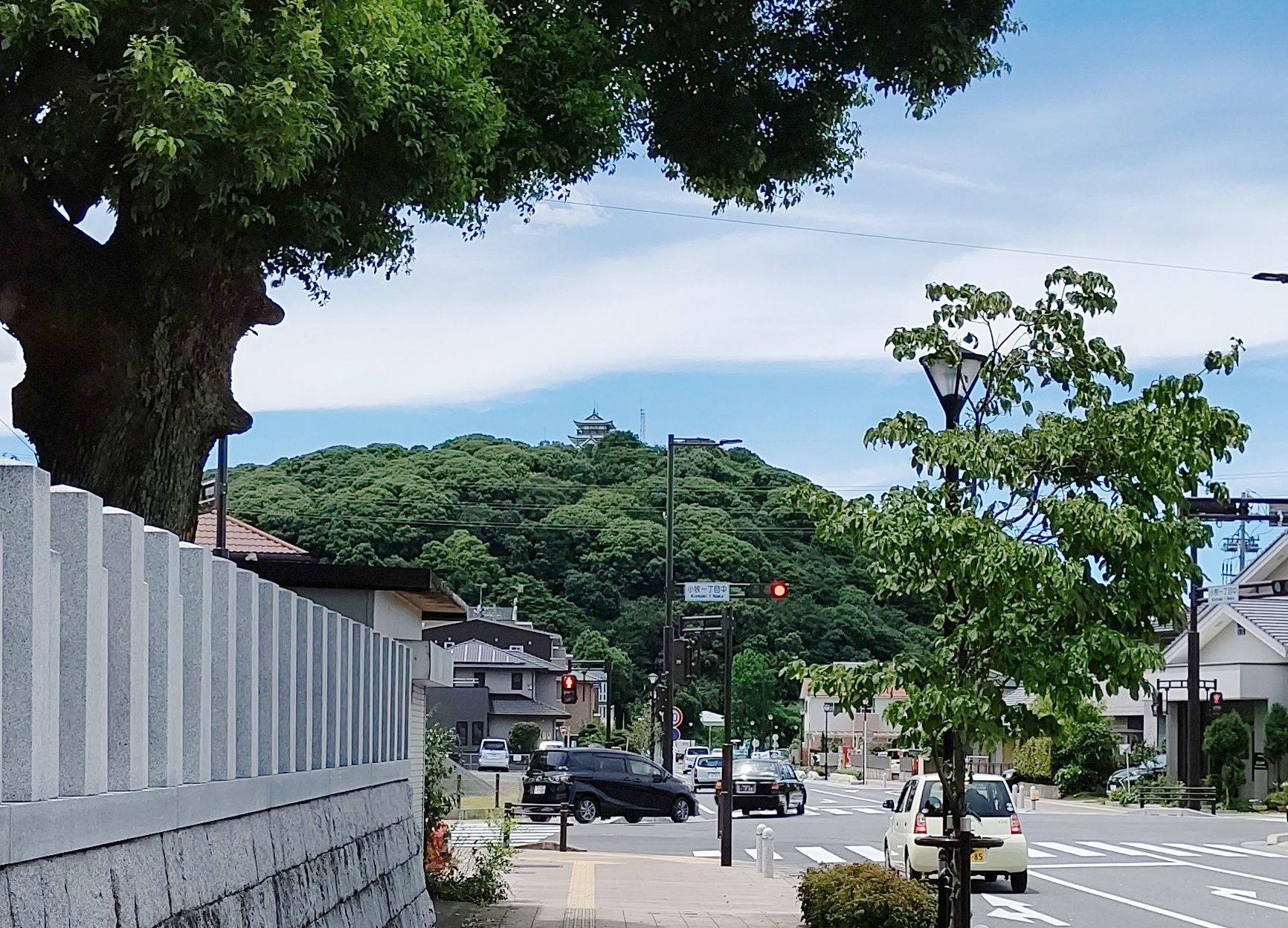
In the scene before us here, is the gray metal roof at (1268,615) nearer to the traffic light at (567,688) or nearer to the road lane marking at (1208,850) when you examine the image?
the road lane marking at (1208,850)

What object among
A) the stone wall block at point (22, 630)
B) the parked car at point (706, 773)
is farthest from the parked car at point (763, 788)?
the stone wall block at point (22, 630)

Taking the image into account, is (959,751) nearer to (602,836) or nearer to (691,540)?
Result: (602,836)

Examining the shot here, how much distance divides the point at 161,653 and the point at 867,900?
1118 cm

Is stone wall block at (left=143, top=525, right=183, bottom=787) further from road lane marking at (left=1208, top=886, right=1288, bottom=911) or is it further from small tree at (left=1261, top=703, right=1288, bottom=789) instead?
small tree at (left=1261, top=703, right=1288, bottom=789)

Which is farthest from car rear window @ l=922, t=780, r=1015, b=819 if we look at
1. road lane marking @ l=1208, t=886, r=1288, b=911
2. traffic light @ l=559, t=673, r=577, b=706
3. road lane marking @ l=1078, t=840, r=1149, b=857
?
traffic light @ l=559, t=673, r=577, b=706

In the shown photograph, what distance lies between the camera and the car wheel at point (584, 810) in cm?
4056

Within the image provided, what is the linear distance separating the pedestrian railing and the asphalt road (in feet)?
6.24

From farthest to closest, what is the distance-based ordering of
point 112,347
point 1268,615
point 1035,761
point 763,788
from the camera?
1. point 1035,761
2. point 1268,615
3. point 763,788
4. point 112,347

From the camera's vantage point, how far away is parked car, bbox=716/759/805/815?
44.1 meters

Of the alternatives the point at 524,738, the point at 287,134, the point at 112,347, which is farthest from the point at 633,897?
the point at 524,738

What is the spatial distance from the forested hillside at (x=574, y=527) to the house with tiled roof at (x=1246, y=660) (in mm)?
12446

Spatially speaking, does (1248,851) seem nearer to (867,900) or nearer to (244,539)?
(867,900)

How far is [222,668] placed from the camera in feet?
22.5

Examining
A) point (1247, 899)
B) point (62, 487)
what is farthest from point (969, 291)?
point (1247, 899)
